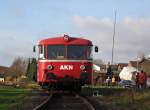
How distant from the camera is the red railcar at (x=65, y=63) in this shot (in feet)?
93.3

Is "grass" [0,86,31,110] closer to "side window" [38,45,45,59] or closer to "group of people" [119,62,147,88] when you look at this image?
"side window" [38,45,45,59]

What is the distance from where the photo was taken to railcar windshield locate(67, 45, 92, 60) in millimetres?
28902

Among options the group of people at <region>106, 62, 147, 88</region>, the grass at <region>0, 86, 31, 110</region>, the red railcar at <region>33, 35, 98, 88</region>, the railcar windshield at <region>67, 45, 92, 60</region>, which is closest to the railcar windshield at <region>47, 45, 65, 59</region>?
the red railcar at <region>33, 35, 98, 88</region>

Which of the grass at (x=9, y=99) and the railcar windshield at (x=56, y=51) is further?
the railcar windshield at (x=56, y=51)

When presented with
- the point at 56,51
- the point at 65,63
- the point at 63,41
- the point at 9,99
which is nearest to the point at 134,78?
the point at 63,41

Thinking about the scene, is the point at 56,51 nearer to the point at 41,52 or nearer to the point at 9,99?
the point at 41,52

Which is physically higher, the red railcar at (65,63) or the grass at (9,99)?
the red railcar at (65,63)

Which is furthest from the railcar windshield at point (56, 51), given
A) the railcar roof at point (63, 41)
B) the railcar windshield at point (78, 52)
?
the railcar windshield at point (78, 52)

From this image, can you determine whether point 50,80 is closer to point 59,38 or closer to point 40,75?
point 40,75

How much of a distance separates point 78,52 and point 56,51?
123cm

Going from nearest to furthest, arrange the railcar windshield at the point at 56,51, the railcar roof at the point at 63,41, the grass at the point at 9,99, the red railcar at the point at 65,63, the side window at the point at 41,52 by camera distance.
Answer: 1. the grass at the point at 9,99
2. the red railcar at the point at 65,63
3. the railcar windshield at the point at 56,51
4. the side window at the point at 41,52
5. the railcar roof at the point at 63,41

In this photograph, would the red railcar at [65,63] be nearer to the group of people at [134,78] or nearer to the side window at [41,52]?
the side window at [41,52]

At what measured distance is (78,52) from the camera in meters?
29.2

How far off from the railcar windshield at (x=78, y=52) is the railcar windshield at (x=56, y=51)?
330mm
